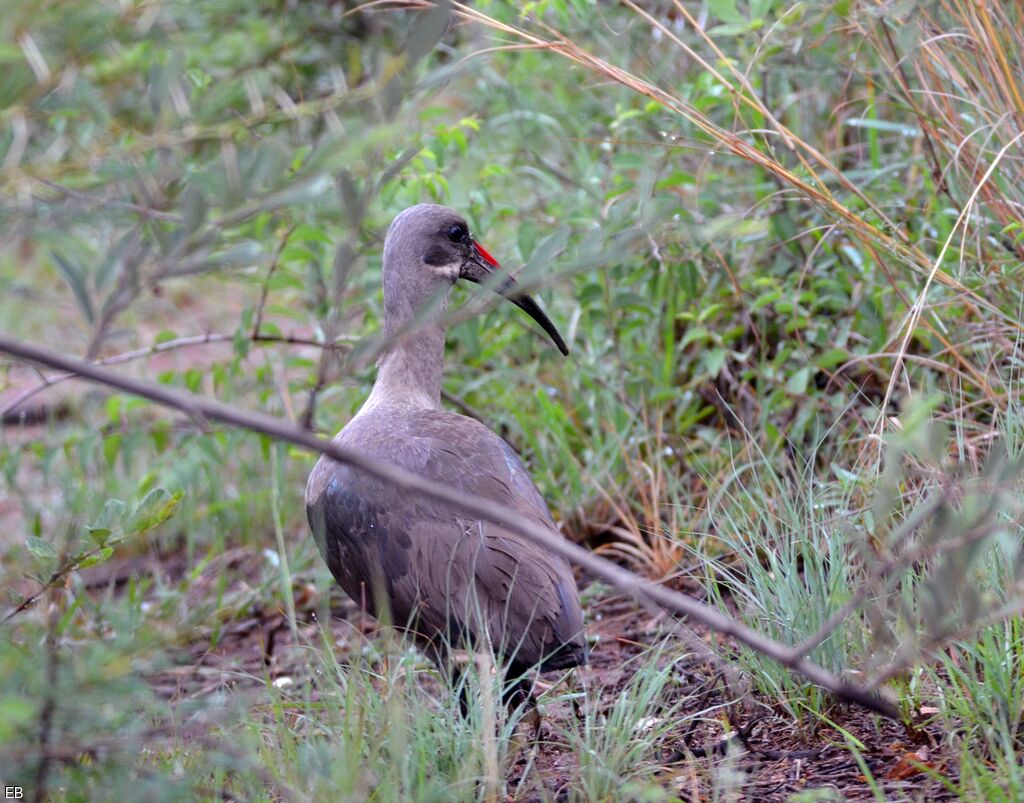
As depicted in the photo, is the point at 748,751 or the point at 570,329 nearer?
the point at 748,751

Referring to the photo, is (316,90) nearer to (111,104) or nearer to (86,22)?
(111,104)

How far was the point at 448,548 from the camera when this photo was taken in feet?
8.95

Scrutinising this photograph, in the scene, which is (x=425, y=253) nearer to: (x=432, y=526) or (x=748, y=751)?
(x=432, y=526)

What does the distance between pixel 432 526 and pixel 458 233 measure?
3.25 feet

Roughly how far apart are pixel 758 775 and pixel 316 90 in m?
4.09

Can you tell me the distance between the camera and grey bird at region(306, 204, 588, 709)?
2.64m

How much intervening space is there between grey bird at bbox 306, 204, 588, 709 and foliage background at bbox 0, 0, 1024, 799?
0.18 meters

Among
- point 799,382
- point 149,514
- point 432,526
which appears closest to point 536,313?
point 799,382

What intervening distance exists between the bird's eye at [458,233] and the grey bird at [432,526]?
0.04ft

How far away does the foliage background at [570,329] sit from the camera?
182 centimetres

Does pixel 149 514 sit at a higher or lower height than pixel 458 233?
lower

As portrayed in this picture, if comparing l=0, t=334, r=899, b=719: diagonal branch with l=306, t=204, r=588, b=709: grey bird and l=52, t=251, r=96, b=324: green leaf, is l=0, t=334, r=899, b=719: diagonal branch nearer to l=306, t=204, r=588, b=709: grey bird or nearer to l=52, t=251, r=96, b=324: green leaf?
l=52, t=251, r=96, b=324: green leaf

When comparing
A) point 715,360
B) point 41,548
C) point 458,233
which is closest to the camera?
point 41,548

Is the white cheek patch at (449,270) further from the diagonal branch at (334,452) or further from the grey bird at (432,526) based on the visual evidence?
the diagonal branch at (334,452)
